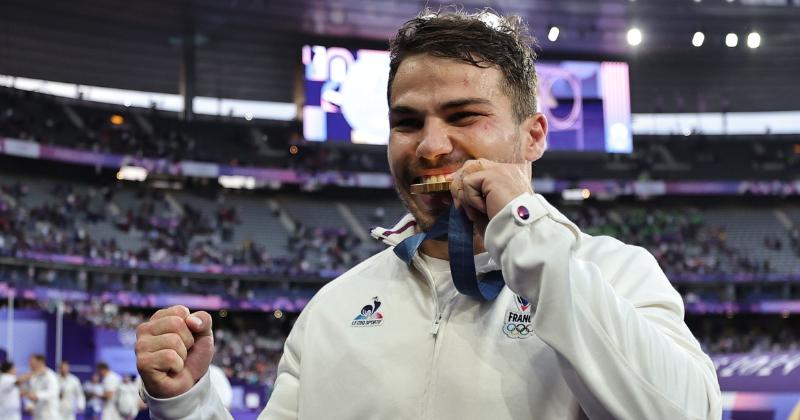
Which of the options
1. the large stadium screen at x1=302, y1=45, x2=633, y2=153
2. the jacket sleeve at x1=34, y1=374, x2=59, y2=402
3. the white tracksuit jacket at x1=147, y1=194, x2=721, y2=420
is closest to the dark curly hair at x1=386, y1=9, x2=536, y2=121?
the white tracksuit jacket at x1=147, y1=194, x2=721, y2=420

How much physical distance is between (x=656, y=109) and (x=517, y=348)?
147 ft

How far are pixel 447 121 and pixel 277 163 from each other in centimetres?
3967

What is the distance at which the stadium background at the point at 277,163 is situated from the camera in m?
34.5

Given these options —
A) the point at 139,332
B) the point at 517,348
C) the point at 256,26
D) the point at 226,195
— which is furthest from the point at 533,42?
the point at 226,195

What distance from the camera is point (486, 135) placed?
1.75 metres

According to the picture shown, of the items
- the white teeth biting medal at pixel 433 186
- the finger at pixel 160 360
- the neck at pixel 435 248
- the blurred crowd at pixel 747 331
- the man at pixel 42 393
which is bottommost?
the blurred crowd at pixel 747 331

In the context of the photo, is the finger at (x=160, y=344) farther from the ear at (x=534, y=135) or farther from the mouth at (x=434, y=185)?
the ear at (x=534, y=135)

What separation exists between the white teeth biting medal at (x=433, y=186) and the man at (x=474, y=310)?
1 cm

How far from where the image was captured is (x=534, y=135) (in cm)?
189

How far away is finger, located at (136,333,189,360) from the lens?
5.70 feet

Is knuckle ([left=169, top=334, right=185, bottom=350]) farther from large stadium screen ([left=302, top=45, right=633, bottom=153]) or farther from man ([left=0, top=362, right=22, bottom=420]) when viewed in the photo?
large stadium screen ([left=302, top=45, right=633, bottom=153])

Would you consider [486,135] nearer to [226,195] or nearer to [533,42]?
[533,42]

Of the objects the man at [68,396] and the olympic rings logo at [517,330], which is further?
the man at [68,396]

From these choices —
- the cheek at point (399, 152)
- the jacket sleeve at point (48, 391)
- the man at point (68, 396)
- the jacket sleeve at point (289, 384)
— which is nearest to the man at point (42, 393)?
the jacket sleeve at point (48, 391)
